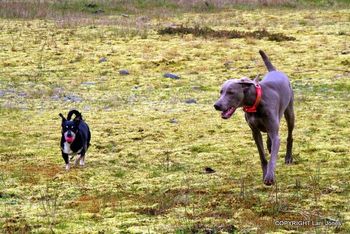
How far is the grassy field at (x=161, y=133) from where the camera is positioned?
9.36 metres

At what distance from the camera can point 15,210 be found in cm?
982

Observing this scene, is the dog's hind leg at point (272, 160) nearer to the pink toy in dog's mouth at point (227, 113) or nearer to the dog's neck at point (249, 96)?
the dog's neck at point (249, 96)

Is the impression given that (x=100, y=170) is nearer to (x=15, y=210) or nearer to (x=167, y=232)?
(x=15, y=210)

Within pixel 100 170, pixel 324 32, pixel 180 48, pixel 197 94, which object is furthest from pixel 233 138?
pixel 324 32

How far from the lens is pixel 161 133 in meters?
16.0

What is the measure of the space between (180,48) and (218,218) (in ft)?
65.0

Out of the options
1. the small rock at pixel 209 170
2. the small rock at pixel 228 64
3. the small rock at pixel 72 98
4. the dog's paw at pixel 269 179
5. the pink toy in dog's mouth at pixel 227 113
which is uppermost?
the pink toy in dog's mouth at pixel 227 113

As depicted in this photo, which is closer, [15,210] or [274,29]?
[15,210]

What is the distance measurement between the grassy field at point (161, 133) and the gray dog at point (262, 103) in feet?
2.15

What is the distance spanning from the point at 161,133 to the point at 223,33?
53.4 ft

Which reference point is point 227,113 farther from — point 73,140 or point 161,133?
point 161,133

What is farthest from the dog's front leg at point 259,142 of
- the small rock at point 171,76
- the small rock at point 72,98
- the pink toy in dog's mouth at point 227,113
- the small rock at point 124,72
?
the small rock at point 124,72

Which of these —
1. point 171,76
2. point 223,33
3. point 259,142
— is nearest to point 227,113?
point 259,142

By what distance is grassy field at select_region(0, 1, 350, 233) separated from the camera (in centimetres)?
936
